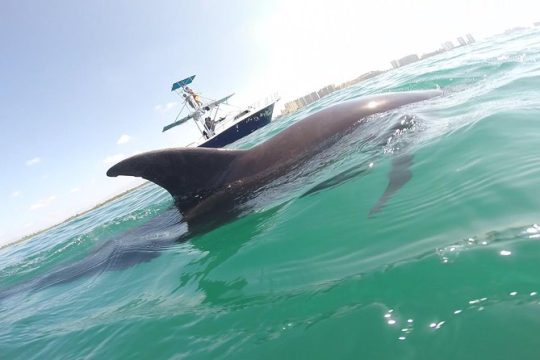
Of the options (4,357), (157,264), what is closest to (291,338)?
(157,264)

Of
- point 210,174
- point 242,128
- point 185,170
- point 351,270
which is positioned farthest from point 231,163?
point 242,128

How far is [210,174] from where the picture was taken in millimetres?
6199

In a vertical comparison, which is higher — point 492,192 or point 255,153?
point 255,153

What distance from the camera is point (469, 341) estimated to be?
2059 mm

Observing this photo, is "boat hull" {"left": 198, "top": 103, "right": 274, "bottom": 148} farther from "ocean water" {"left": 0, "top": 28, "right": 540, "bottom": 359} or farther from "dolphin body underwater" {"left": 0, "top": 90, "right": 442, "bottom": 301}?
"ocean water" {"left": 0, "top": 28, "right": 540, "bottom": 359}

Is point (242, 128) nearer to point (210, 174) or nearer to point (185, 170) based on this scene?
point (210, 174)

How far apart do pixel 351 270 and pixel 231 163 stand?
12.0ft

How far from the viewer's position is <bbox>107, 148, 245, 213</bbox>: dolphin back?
5.55 meters

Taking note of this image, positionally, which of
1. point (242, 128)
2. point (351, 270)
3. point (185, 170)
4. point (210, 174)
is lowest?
point (351, 270)

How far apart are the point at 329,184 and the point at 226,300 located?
239cm

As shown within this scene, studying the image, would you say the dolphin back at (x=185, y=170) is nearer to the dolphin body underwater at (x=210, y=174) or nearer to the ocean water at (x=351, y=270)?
the dolphin body underwater at (x=210, y=174)

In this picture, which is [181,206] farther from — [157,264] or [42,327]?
[42,327]

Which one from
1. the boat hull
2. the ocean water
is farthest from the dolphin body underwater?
the boat hull

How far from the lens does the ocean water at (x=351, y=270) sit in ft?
7.57
